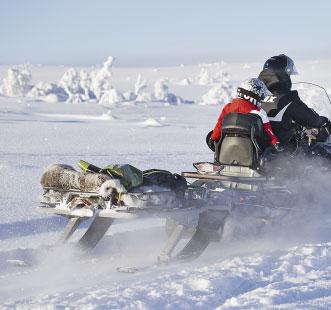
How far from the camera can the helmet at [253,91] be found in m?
5.91

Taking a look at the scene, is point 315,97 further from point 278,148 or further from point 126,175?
point 126,175

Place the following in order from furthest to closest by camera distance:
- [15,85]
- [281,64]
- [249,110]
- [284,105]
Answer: [15,85] → [281,64] → [284,105] → [249,110]

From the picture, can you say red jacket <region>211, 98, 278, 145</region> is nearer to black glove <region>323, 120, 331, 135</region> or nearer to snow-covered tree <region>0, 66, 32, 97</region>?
black glove <region>323, 120, 331, 135</region>

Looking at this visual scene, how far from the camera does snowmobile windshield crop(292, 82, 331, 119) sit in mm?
7359

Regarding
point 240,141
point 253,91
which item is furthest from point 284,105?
point 240,141

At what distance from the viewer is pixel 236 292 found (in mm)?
3902

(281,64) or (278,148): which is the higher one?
(281,64)

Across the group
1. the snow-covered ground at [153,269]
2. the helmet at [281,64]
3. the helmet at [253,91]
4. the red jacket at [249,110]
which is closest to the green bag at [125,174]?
the snow-covered ground at [153,269]

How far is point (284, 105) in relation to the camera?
6.48 metres

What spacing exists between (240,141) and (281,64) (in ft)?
3.98

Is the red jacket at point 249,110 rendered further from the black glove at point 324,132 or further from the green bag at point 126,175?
the green bag at point 126,175

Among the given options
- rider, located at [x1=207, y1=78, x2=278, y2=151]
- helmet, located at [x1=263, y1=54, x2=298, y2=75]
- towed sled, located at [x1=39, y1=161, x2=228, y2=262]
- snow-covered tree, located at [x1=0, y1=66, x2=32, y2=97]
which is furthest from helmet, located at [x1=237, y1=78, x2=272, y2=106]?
snow-covered tree, located at [x1=0, y1=66, x2=32, y2=97]

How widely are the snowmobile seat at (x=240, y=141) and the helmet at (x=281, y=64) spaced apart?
1.08 metres

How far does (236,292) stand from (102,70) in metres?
147
